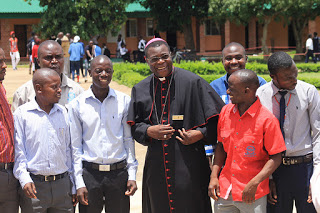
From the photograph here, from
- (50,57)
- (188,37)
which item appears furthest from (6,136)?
(188,37)

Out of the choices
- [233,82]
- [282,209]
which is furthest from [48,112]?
[282,209]

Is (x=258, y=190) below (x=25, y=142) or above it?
below

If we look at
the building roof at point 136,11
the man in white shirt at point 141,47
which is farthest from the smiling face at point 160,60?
the building roof at point 136,11

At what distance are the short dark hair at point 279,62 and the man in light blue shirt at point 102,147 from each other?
137 cm

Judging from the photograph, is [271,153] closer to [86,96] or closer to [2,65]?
[86,96]

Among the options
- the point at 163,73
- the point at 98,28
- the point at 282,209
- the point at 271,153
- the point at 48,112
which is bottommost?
the point at 282,209

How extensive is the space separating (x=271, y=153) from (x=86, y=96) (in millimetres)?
1718

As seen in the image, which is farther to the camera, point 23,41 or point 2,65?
point 23,41

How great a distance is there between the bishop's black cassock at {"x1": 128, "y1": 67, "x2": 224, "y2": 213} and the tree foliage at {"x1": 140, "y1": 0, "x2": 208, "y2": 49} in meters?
26.1

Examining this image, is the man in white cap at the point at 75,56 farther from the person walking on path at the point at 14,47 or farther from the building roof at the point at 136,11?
the building roof at the point at 136,11

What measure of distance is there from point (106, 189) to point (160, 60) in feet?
4.05

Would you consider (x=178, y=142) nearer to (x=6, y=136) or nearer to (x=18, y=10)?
(x=6, y=136)

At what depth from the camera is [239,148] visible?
389 cm

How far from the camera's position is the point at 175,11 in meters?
30.0
